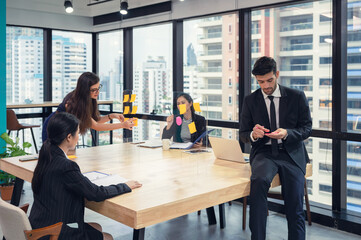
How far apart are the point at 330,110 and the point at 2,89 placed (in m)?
3.70

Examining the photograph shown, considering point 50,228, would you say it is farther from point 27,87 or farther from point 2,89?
point 27,87

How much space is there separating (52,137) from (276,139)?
1.51 meters

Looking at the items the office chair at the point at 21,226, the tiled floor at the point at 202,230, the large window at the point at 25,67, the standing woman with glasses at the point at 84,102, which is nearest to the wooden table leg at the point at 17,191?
the standing woman with glasses at the point at 84,102

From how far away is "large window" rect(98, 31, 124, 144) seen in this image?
6891 millimetres

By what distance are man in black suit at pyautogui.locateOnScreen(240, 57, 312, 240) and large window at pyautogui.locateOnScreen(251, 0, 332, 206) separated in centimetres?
132

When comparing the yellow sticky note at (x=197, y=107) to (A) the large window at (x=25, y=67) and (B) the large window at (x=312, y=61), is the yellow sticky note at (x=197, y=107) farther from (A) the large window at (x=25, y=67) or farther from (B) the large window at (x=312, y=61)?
(A) the large window at (x=25, y=67)

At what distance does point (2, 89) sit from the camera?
15.5ft

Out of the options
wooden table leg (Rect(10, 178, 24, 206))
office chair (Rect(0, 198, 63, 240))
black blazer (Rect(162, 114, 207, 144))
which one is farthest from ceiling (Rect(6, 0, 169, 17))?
office chair (Rect(0, 198, 63, 240))

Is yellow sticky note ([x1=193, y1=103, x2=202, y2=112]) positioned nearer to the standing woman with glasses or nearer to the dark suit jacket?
the dark suit jacket

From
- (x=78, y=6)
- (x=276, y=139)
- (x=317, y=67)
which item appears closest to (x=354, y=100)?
(x=317, y=67)

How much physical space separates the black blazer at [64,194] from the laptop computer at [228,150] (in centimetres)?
112

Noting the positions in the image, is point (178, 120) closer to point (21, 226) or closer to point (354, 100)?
point (21, 226)

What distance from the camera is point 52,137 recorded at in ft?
7.21

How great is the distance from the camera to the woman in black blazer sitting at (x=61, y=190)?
2082 millimetres
